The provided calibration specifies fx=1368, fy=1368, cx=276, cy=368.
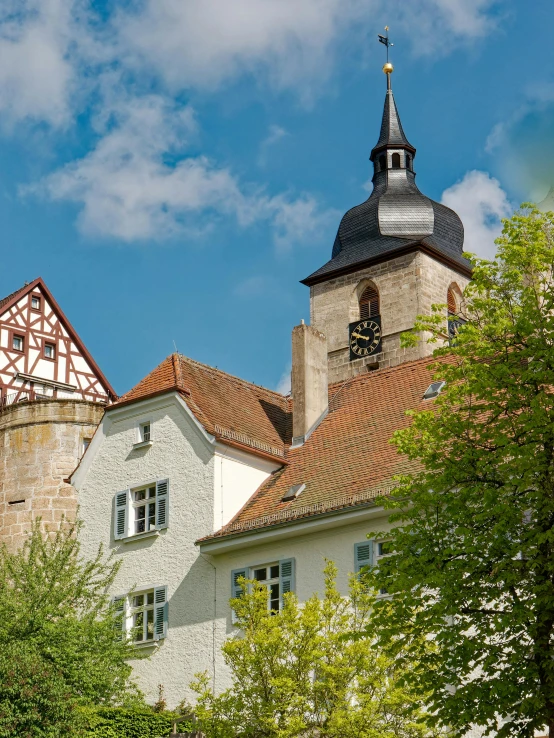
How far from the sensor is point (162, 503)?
93.9ft

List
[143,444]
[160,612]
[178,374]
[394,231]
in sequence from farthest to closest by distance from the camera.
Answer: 1. [394,231]
2. [178,374]
3. [143,444]
4. [160,612]

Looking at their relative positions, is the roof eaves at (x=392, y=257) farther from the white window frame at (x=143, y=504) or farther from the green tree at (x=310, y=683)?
the green tree at (x=310, y=683)

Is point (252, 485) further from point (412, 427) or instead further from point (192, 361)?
point (412, 427)

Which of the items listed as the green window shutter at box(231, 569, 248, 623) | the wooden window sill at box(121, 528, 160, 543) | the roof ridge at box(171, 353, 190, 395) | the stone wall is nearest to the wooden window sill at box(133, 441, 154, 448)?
the roof ridge at box(171, 353, 190, 395)

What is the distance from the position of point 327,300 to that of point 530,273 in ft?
105

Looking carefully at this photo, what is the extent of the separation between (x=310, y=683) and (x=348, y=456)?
7.62 m

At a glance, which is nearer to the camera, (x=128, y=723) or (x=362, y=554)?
(x=128, y=723)

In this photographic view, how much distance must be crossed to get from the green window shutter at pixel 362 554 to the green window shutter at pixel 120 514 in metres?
6.15

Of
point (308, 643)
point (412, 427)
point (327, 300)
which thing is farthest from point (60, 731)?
point (327, 300)

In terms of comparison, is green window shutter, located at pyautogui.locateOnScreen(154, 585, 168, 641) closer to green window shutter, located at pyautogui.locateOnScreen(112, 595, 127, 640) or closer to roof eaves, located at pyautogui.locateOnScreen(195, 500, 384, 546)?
green window shutter, located at pyautogui.locateOnScreen(112, 595, 127, 640)

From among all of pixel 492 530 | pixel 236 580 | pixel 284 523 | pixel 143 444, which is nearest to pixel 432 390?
pixel 284 523

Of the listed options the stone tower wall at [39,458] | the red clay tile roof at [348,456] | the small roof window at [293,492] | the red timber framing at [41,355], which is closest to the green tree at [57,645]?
the red clay tile roof at [348,456]

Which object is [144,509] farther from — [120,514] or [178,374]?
[178,374]

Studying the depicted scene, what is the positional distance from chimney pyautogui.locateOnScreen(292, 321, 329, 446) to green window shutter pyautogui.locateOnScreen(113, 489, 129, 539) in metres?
3.86
